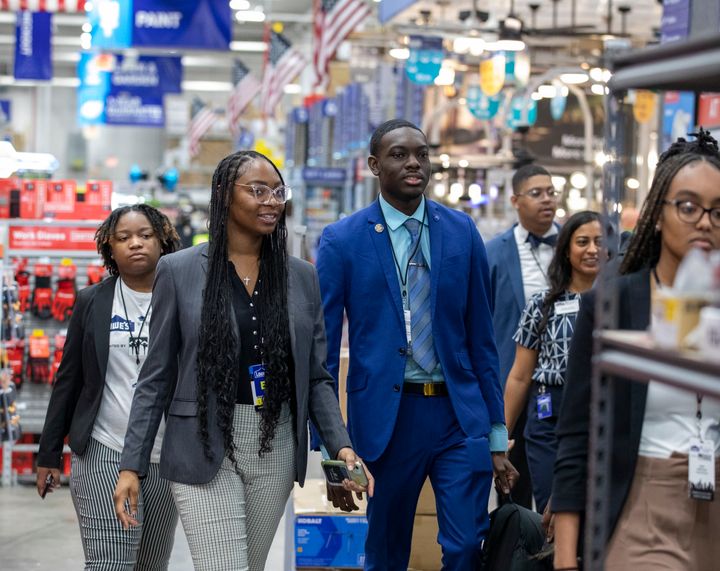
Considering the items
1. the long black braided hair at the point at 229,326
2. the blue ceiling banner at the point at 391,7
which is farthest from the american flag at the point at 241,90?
the long black braided hair at the point at 229,326

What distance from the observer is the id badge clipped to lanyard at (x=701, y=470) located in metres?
2.50

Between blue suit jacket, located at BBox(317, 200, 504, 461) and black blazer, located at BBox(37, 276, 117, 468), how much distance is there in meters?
0.84

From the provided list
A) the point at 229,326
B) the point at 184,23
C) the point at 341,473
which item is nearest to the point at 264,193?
the point at 229,326

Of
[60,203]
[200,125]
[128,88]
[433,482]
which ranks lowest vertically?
[433,482]

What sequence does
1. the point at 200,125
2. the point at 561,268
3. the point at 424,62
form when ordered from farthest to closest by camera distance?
the point at 200,125 → the point at 424,62 → the point at 561,268

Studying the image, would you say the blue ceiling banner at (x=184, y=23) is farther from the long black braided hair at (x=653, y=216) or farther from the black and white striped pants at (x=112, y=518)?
the long black braided hair at (x=653, y=216)

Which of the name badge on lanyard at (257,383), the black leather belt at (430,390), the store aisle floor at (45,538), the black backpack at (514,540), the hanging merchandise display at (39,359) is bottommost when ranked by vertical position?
the store aisle floor at (45,538)

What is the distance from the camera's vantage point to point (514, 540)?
3.86 meters

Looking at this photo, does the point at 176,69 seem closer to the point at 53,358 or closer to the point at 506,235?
the point at 53,358

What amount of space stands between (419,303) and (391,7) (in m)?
6.78

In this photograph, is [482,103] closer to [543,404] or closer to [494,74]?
[494,74]

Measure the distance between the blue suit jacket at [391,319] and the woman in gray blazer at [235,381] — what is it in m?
0.33

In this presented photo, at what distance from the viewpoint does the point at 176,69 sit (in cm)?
2500

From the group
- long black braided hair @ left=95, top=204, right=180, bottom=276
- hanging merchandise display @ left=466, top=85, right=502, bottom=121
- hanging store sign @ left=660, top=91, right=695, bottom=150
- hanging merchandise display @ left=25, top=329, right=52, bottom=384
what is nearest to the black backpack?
long black braided hair @ left=95, top=204, right=180, bottom=276
